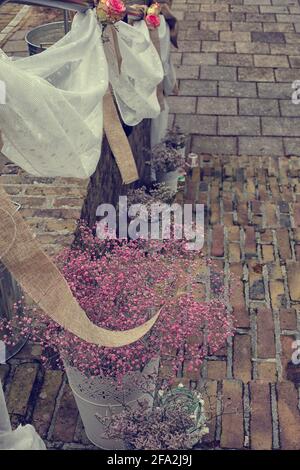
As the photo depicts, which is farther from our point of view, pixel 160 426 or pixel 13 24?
pixel 13 24

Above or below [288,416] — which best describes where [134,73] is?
above

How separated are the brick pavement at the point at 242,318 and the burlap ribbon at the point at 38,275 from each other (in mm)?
851

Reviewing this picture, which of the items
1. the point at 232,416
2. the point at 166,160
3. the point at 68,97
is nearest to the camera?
the point at 68,97

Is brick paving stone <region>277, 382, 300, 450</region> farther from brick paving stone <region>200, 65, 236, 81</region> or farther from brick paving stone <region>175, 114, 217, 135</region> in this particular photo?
brick paving stone <region>200, 65, 236, 81</region>

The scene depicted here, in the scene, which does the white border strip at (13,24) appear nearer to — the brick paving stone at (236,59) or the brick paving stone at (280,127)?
the brick paving stone at (236,59)

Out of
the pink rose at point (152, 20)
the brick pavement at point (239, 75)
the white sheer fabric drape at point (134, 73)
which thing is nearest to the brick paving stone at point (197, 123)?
the brick pavement at point (239, 75)

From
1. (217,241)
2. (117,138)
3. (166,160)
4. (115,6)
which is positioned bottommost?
(217,241)

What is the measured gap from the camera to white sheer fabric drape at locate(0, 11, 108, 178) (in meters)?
2.27

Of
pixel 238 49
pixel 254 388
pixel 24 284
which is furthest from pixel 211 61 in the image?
pixel 24 284

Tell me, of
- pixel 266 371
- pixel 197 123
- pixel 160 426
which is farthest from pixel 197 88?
pixel 160 426

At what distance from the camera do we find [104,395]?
2754 mm

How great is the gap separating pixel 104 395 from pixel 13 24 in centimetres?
590

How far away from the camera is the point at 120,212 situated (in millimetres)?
4887

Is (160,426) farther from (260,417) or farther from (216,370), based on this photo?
(216,370)
